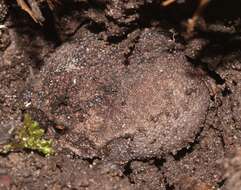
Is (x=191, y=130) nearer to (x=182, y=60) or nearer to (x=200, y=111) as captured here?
(x=200, y=111)

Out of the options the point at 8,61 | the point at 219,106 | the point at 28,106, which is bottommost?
the point at 219,106

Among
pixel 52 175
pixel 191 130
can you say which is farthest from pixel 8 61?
pixel 191 130

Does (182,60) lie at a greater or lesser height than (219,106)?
greater
